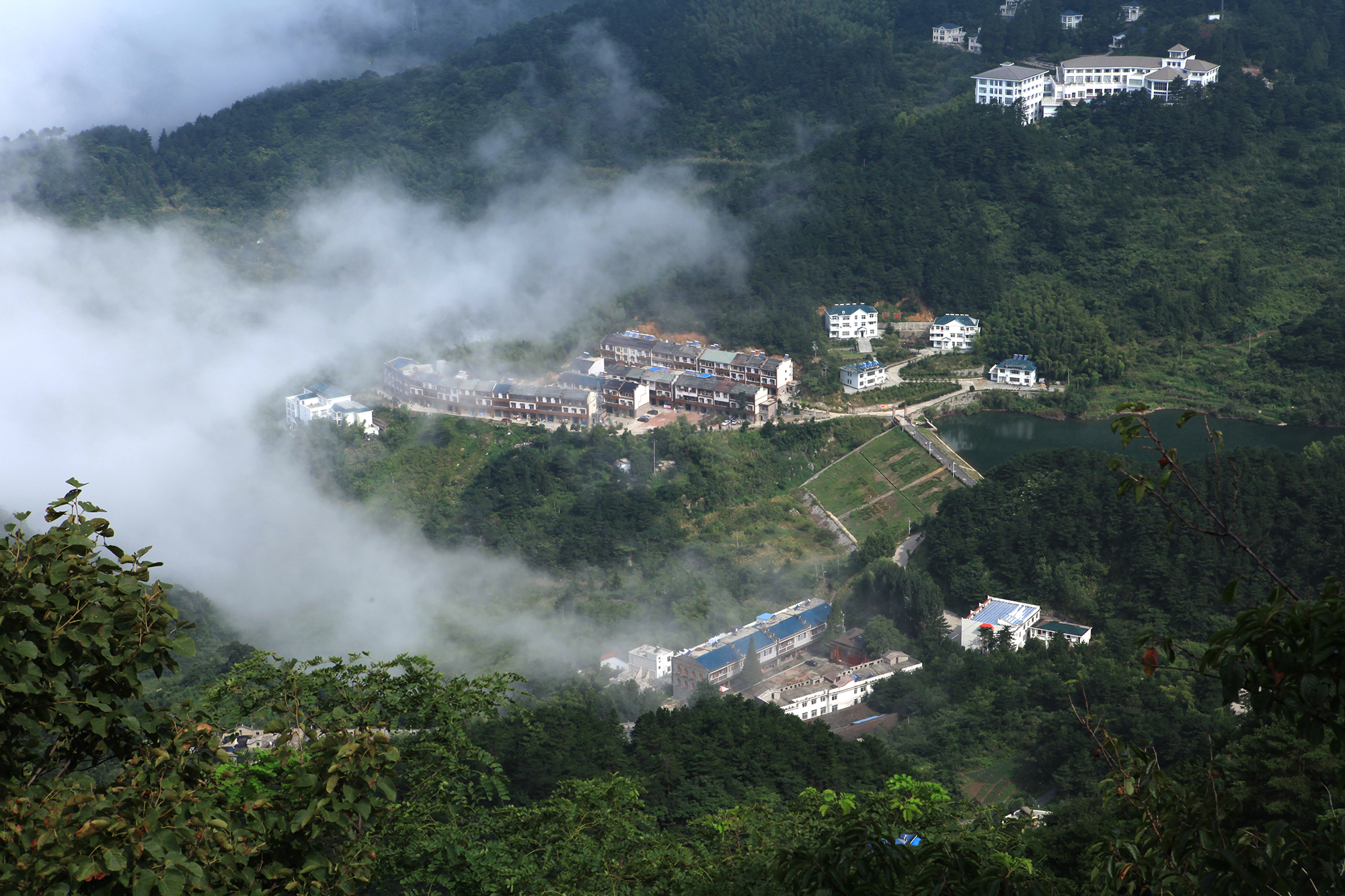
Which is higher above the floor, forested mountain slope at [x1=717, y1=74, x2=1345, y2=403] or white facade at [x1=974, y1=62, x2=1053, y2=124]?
white facade at [x1=974, y1=62, x2=1053, y2=124]

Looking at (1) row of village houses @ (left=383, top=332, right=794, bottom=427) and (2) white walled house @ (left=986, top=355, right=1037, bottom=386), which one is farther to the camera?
(2) white walled house @ (left=986, top=355, right=1037, bottom=386)

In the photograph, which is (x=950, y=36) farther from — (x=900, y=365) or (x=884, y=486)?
(x=884, y=486)

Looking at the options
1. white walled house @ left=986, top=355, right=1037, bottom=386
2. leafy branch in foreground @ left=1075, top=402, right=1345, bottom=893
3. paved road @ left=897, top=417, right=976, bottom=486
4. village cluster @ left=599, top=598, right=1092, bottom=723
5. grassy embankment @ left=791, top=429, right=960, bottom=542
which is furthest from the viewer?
white walled house @ left=986, top=355, right=1037, bottom=386

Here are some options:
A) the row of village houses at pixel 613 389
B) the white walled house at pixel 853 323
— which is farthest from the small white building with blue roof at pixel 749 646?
the white walled house at pixel 853 323

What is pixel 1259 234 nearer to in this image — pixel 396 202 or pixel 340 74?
pixel 396 202

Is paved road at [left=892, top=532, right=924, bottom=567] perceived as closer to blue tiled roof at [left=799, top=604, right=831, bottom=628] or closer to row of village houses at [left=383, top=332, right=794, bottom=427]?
blue tiled roof at [left=799, top=604, right=831, bottom=628]

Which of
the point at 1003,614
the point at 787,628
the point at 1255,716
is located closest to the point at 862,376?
the point at 787,628

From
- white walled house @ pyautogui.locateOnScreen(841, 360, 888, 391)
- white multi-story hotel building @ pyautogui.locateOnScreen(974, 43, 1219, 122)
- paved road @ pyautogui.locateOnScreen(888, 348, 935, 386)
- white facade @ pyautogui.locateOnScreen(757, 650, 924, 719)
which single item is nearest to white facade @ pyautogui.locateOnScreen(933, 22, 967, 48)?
white multi-story hotel building @ pyautogui.locateOnScreen(974, 43, 1219, 122)

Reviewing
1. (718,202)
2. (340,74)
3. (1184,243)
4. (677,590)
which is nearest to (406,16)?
(340,74)
